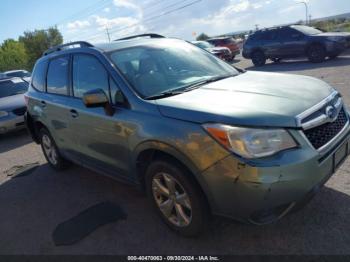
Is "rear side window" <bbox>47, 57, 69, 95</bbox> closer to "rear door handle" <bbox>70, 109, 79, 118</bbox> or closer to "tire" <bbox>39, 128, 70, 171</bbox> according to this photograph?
"rear door handle" <bbox>70, 109, 79, 118</bbox>

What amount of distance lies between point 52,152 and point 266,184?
410cm

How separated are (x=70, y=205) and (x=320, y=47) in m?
13.0

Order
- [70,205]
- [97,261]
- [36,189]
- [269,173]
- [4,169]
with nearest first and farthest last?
[269,173]
[97,261]
[70,205]
[36,189]
[4,169]

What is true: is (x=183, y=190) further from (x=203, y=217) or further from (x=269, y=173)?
(x=269, y=173)

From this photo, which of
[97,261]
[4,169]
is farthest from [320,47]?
[97,261]

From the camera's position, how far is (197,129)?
2727mm

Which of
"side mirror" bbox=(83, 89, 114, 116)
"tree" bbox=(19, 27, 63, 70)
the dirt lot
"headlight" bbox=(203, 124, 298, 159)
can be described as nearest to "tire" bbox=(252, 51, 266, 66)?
the dirt lot

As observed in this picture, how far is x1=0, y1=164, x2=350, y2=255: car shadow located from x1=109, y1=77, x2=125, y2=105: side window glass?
4.18 feet

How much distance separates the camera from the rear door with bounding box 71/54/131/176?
3.52 metres

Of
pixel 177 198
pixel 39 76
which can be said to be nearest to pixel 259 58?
pixel 39 76

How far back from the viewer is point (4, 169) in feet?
21.3

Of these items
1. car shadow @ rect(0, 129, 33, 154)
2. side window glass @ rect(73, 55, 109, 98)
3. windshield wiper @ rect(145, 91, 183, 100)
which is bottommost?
car shadow @ rect(0, 129, 33, 154)

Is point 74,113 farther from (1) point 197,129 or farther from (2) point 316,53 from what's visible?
(2) point 316,53

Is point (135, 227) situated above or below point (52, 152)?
below
